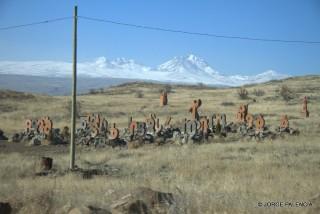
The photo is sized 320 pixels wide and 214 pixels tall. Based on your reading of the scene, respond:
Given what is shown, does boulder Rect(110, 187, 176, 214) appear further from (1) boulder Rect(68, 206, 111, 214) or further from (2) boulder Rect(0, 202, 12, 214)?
(2) boulder Rect(0, 202, 12, 214)

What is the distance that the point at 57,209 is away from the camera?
30.6 ft

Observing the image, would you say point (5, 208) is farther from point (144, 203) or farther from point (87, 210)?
point (144, 203)

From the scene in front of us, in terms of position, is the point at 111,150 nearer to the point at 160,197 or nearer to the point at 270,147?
the point at 270,147

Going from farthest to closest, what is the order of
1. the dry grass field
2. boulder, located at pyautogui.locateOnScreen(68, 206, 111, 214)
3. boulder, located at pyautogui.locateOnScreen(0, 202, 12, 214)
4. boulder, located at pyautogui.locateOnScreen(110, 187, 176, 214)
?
the dry grass field → boulder, located at pyautogui.locateOnScreen(0, 202, 12, 214) → boulder, located at pyautogui.locateOnScreen(110, 187, 176, 214) → boulder, located at pyautogui.locateOnScreen(68, 206, 111, 214)

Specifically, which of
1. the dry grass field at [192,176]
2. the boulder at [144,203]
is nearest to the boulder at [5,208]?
the dry grass field at [192,176]

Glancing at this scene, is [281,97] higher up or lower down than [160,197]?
higher up

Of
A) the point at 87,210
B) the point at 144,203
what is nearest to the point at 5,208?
the point at 87,210

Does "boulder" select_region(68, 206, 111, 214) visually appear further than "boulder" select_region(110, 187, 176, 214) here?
No

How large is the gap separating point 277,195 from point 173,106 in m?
45.1

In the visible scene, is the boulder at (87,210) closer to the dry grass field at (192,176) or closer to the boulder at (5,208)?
the dry grass field at (192,176)

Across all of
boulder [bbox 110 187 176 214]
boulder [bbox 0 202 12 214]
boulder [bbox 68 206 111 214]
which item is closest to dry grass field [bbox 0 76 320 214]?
boulder [bbox 0 202 12 214]

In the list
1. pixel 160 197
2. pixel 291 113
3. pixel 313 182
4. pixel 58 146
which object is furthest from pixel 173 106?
pixel 160 197

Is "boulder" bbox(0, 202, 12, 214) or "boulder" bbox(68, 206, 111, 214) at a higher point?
"boulder" bbox(68, 206, 111, 214)

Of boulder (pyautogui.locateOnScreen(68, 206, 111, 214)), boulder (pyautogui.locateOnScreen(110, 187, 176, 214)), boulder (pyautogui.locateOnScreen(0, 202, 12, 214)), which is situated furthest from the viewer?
boulder (pyautogui.locateOnScreen(0, 202, 12, 214))
